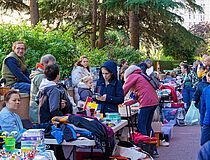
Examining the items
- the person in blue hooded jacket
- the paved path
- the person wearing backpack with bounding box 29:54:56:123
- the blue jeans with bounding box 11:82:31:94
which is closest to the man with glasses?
the blue jeans with bounding box 11:82:31:94

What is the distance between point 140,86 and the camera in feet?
26.7

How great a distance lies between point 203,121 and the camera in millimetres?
6145

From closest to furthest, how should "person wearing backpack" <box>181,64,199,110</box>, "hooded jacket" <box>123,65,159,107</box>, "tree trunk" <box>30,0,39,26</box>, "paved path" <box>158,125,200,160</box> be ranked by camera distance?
"hooded jacket" <box>123,65,159,107</box>
"paved path" <box>158,125,200,160</box>
"person wearing backpack" <box>181,64,199,110</box>
"tree trunk" <box>30,0,39,26</box>

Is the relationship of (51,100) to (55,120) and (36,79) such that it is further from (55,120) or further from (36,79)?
(36,79)

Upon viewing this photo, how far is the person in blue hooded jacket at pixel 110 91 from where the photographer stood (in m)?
7.07

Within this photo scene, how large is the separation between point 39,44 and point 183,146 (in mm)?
4005

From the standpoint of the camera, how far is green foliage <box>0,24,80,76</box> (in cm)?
1010

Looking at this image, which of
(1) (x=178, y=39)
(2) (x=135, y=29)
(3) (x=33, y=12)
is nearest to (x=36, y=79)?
(3) (x=33, y=12)

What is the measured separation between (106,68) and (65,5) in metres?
13.6

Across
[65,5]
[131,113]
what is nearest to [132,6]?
[65,5]

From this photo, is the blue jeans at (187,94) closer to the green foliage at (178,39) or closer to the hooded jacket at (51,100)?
the green foliage at (178,39)

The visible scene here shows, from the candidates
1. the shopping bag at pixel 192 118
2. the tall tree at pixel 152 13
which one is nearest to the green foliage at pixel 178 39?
the tall tree at pixel 152 13

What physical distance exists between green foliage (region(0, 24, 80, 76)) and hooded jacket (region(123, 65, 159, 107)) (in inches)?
113

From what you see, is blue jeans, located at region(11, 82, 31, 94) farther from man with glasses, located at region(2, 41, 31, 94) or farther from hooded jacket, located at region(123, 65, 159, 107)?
hooded jacket, located at region(123, 65, 159, 107)
